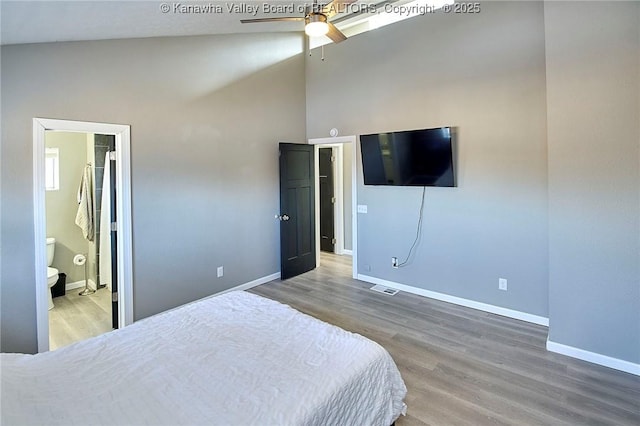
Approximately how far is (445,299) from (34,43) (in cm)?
486

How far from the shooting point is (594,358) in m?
2.84

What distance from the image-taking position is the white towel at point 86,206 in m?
4.50

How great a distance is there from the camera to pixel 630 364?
8.88ft

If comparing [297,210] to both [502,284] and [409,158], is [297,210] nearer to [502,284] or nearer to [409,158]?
[409,158]

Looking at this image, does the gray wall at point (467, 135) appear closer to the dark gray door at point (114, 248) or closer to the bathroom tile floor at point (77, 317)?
the dark gray door at point (114, 248)

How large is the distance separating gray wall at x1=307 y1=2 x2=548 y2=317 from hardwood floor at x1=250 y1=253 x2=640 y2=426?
511mm

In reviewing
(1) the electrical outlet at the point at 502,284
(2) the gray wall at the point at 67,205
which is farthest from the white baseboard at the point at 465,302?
(2) the gray wall at the point at 67,205

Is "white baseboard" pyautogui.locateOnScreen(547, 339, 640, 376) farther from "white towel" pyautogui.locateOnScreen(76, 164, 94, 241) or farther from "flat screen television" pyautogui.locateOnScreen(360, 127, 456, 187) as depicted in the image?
"white towel" pyautogui.locateOnScreen(76, 164, 94, 241)

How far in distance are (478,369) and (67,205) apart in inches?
207

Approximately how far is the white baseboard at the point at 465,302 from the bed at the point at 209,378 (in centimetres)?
238

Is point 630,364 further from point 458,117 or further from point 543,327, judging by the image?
point 458,117

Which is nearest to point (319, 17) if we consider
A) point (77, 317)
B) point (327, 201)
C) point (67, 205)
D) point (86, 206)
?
point (86, 206)

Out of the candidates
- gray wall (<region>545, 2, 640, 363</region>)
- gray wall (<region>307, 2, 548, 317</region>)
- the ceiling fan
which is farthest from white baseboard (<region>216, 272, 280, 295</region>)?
gray wall (<region>545, 2, 640, 363</region>)

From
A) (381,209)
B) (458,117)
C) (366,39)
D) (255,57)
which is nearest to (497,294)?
(381,209)
